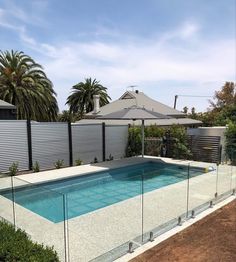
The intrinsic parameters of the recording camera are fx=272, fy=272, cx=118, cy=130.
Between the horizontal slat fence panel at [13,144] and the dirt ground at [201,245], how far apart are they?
8.28 meters

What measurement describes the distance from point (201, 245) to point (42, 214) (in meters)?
3.05

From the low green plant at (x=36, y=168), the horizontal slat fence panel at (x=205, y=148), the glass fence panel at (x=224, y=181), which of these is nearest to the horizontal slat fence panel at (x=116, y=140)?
the horizontal slat fence panel at (x=205, y=148)

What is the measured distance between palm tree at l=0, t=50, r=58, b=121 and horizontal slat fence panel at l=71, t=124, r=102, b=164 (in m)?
7.57

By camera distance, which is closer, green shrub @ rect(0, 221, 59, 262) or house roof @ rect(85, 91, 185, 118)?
green shrub @ rect(0, 221, 59, 262)

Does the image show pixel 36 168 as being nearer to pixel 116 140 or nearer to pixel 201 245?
pixel 116 140

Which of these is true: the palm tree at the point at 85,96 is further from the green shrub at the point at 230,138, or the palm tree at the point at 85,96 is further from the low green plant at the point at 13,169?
the low green plant at the point at 13,169

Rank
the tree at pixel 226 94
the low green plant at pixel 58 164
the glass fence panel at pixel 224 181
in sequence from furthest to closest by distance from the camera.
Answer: the tree at pixel 226 94, the low green plant at pixel 58 164, the glass fence panel at pixel 224 181

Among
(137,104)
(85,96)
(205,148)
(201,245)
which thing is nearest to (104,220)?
(201,245)

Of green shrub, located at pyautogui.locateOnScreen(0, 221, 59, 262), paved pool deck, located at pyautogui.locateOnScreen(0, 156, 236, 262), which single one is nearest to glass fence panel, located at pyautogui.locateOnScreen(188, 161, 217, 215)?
paved pool deck, located at pyautogui.locateOnScreen(0, 156, 236, 262)

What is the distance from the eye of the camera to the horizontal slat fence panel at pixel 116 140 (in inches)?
607

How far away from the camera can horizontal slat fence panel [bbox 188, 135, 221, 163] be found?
1366cm

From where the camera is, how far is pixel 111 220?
568 centimetres

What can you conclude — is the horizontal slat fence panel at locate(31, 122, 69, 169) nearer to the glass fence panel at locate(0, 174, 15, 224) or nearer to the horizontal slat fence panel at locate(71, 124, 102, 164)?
the horizontal slat fence panel at locate(71, 124, 102, 164)

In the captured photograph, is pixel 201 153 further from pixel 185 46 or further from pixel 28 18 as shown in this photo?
pixel 28 18
